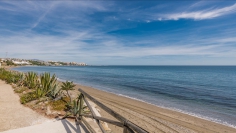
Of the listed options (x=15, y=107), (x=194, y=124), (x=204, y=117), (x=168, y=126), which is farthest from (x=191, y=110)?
(x=15, y=107)

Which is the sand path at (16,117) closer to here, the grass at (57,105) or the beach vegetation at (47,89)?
the grass at (57,105)

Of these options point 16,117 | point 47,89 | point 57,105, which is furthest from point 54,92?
point 16,117

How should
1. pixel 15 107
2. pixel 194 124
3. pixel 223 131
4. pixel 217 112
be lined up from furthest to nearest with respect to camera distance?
pixel 217 112 < pixel 194 124 < pixel 223 131 < pixel 15 107

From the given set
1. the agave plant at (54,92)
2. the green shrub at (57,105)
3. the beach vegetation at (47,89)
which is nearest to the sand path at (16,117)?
the green shrub at (57,105)

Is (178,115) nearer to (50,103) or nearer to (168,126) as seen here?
(168,126)

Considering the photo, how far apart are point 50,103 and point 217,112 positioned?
524 inches

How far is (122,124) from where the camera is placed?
2.75m

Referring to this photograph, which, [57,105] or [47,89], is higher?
[47,89]

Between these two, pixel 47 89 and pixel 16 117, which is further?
pixel 47 89

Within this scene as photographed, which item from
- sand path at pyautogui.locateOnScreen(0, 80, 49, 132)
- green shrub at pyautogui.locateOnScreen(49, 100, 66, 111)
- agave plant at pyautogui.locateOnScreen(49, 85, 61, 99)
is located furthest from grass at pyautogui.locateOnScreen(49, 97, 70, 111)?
sand path at pyautogui.locateOnScreen(0, 80, 49, 132)

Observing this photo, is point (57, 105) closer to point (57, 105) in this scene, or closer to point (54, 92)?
point (57, 105)

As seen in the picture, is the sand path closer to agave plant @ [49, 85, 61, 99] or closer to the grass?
the grass

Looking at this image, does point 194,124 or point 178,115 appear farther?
point 178,115

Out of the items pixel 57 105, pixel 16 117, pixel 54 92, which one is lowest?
pixel 16 117
